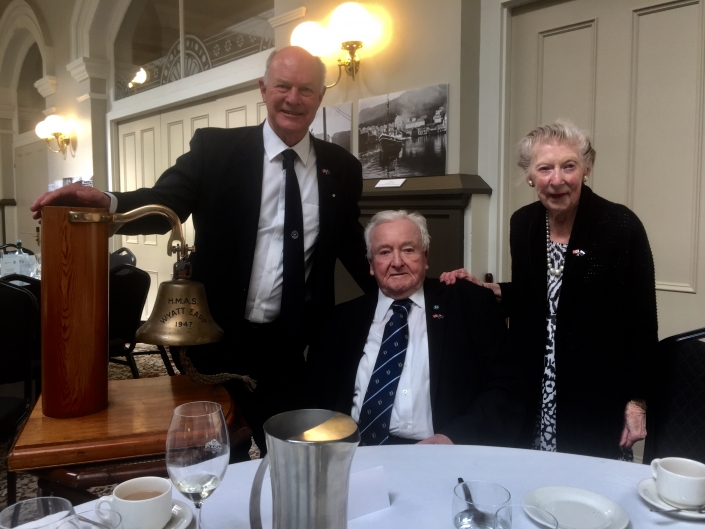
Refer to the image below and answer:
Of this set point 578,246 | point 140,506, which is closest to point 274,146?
point 578,246

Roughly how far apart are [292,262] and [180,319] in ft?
1.56

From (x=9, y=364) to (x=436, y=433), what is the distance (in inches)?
70.5

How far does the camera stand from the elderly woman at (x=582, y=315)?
151 cm

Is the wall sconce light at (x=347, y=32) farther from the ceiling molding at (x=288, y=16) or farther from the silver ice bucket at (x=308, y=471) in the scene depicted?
the silver ice bucket at (x=308, y=471)

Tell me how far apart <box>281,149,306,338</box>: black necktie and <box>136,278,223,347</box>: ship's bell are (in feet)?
1.30

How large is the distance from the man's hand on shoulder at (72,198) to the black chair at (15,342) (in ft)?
3.94

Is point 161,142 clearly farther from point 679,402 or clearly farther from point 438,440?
point 679,402

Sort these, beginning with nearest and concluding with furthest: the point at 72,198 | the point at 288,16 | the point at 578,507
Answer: the point at 578,507, the point at 72,198, the point at 288,16

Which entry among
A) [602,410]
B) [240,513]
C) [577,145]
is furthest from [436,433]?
[577,145]

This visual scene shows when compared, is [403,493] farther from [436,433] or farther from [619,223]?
[619,223]

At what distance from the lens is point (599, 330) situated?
1.53 meters

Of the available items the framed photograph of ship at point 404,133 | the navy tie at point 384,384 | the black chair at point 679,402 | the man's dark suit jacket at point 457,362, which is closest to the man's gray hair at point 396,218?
the man's dark suit jacket at point 457,362

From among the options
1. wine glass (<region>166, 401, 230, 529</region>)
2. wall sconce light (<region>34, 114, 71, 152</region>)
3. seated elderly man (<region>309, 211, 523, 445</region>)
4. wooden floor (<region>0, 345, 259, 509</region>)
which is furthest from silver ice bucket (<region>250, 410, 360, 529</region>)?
wall sconce light (<region>34, 114, 71, 152</region>)

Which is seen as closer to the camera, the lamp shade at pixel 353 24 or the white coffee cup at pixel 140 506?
the white coffee cup at pixel 140 506
